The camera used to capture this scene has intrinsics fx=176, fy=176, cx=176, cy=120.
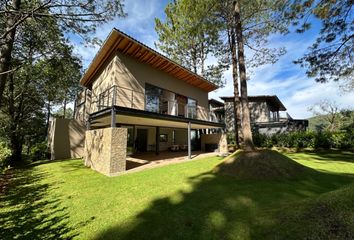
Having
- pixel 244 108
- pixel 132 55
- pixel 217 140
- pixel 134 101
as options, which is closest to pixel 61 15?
pixel 132 55

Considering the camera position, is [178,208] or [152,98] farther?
[152,98]

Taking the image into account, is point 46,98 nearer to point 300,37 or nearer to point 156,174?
point 156,174

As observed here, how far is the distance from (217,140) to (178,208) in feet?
41.7

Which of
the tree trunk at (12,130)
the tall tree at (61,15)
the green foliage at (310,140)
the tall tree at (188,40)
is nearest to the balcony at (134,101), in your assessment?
the tall tree at (61,15)

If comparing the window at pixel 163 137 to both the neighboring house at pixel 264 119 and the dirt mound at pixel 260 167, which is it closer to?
the dirt mound at pixel 260 167

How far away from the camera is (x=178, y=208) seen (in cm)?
429

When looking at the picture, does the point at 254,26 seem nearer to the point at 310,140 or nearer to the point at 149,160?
the point at 310,140

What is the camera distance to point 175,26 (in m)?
17.3

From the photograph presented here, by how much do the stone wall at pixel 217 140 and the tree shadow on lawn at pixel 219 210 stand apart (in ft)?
30.6

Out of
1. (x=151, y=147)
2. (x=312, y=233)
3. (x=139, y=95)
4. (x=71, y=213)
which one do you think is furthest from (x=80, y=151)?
(x=312, y=233)

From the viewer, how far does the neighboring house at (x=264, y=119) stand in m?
20.6

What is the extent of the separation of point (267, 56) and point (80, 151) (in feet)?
56.2

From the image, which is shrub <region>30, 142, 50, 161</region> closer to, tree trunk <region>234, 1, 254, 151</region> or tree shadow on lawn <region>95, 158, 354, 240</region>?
tree shadow on lawn <region>95, 158, 354, 240</region>

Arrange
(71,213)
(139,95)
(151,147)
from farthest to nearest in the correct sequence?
(151,147) → (139,95) → (71,213)
